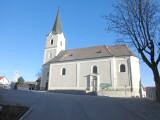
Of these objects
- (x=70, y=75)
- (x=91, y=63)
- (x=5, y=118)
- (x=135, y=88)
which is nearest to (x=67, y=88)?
(x=70, y=75)

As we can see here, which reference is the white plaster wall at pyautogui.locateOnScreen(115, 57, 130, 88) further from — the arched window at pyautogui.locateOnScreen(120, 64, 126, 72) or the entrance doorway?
the entrance doorway

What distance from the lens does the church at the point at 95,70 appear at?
1668 inches

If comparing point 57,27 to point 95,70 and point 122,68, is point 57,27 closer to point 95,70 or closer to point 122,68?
point 95,70

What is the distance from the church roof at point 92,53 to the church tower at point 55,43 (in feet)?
6.73

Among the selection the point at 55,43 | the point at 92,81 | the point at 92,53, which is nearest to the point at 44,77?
the point at 55,43

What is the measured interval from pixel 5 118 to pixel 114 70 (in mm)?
34779

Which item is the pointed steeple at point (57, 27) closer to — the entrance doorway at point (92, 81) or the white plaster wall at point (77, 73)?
the white plaster wall at point (77, 73)

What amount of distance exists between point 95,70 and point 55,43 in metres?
16.2

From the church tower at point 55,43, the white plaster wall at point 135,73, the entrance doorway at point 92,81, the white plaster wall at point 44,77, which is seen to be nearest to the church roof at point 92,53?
the white plaster wall at point 135,73

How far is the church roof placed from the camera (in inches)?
1799

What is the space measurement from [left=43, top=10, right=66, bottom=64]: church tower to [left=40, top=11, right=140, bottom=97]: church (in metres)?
0.27

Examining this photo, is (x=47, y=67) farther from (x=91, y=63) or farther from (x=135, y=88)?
(x=135, y=88)

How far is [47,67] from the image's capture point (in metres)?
55.1

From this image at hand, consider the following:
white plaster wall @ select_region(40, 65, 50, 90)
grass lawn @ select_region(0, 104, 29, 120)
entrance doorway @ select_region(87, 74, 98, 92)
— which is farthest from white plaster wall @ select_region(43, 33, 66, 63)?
grass lawn @ select_region(0, 104, 29, 120)
